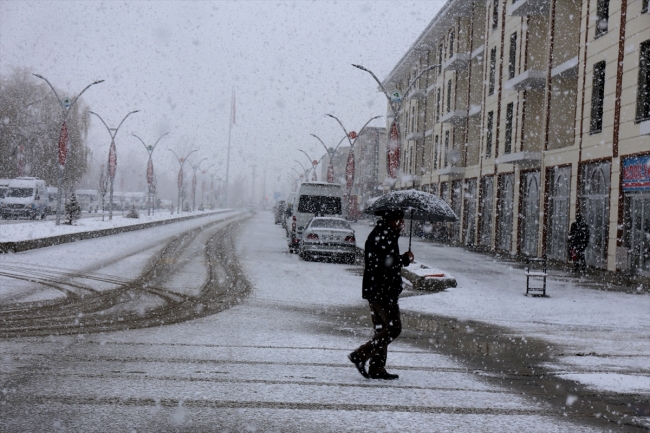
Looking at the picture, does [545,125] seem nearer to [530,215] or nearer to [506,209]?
[530,215]

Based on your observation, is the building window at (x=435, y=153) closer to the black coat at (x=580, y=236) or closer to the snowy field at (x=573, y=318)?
the black coat at (x=580, y=236)

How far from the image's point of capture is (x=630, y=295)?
1420 centimetres

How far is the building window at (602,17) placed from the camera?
21172 millimetres

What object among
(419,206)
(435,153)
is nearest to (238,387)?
(419,206)

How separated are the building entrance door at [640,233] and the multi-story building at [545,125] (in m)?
0.03

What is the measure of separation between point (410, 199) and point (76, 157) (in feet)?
160

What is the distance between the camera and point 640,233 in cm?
1823

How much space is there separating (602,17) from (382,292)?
63.0 ft

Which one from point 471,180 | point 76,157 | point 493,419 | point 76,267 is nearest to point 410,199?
point 493,419

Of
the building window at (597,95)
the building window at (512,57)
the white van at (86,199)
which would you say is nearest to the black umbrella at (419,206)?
the building window at (597,95)

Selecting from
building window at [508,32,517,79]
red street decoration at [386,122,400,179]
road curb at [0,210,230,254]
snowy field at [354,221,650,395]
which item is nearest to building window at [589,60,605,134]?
snowy field at [354,221,650,395]

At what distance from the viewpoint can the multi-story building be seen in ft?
61.9

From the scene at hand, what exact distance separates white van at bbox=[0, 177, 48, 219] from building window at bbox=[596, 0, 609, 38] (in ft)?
121

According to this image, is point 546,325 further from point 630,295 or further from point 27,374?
point 27,374
